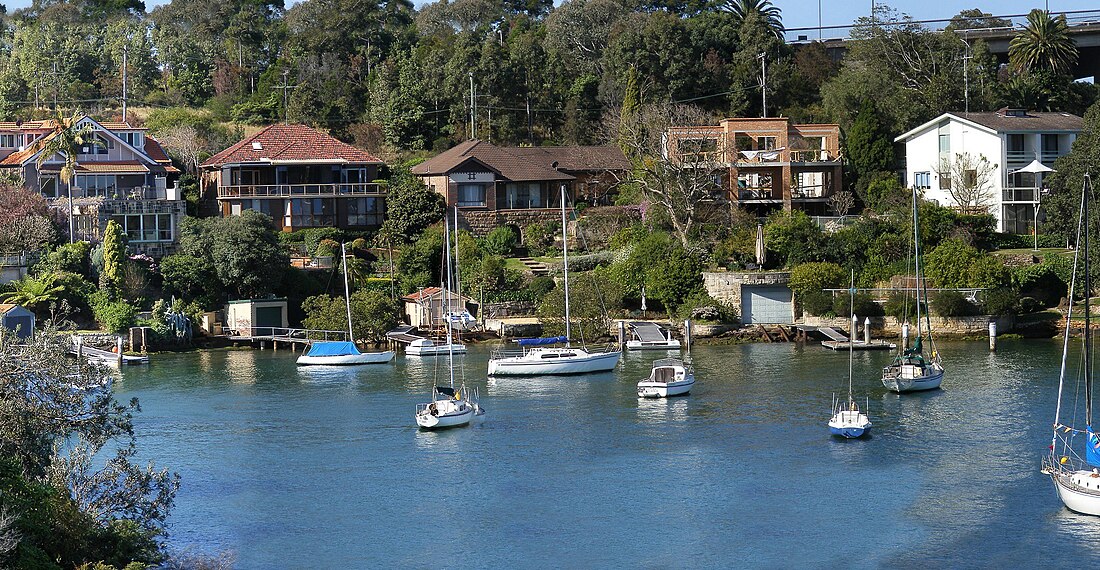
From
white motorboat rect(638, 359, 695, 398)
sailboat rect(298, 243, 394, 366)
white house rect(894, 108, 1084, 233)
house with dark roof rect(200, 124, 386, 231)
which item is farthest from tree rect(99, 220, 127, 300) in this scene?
white house rect(894, 108, 1084, 233)

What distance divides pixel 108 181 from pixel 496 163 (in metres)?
23.3

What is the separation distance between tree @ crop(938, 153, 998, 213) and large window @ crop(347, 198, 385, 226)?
33810 mm

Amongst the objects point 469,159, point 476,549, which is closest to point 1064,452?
point 476,549

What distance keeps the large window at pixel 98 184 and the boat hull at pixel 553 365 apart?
105 feet

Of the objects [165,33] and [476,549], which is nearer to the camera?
[476,549]

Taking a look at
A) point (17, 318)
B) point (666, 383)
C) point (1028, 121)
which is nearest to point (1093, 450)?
point (666, 383)

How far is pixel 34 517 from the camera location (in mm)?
26516

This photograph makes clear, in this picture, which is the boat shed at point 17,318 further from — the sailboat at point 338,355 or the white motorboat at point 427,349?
the white motorboat at point 427,349

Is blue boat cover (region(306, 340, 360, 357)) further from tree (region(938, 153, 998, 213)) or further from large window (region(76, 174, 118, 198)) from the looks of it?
tree (region(938, 153, 998, 213))

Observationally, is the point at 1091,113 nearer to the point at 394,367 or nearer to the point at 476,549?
the point at 394,367

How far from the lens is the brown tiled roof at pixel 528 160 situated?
85.0 m

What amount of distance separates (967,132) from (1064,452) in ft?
141

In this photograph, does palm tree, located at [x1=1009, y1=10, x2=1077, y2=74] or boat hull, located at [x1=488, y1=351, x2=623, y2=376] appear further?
palm tree, located at [x1=1009, y1=10, x2=1077, y2=74]

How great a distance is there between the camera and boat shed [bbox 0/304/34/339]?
6278 cm
